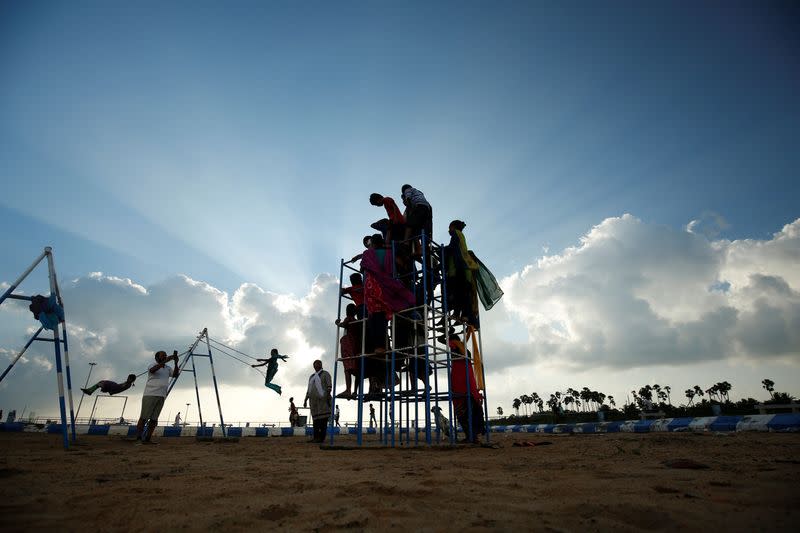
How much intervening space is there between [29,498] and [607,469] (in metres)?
4.79

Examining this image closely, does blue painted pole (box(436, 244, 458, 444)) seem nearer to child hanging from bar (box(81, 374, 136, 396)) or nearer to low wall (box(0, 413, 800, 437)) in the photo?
low wall (box(0, 413, 800, 437))

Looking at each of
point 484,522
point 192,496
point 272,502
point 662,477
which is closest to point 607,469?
point 662,477

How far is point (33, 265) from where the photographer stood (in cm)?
695

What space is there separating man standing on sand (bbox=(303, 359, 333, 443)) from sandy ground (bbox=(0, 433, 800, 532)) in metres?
4.94

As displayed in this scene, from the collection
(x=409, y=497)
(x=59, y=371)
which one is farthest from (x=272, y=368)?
(x=409, y=497)

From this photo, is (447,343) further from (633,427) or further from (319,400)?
(633,427)

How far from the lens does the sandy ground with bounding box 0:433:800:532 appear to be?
216 centimetres

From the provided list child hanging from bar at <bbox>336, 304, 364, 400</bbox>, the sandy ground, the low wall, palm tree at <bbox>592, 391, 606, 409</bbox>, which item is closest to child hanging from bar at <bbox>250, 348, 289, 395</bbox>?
the low wall

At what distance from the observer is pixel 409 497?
273 centimetres

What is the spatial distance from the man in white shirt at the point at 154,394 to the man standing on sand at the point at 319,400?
340 centimetres

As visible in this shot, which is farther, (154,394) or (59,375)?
(154,394)

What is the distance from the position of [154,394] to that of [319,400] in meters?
3.82

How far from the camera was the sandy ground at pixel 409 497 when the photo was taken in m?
2.16

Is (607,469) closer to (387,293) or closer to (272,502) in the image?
(272,502)
